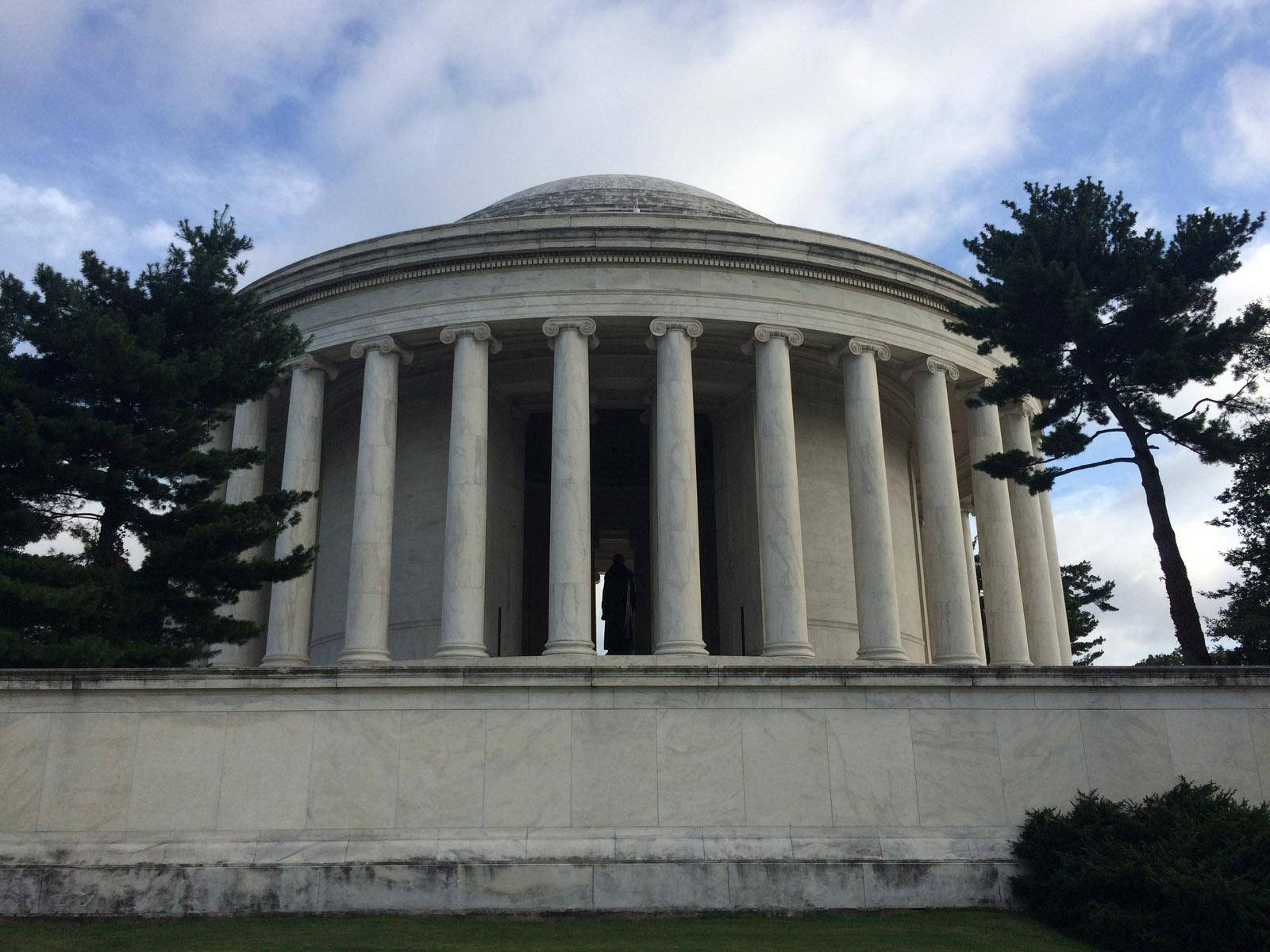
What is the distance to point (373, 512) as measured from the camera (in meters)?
37.6

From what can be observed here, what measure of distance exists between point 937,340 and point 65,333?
3024 centimetres

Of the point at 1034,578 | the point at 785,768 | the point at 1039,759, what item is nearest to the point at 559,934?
the point at 785,768

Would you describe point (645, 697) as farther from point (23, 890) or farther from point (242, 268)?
point (242, 268)

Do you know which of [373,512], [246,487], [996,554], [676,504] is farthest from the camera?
[996,554]

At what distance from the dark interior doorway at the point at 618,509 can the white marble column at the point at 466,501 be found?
13.6m

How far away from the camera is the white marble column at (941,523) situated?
3866 cm

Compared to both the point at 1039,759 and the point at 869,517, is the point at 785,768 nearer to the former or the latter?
the point at 1039,759

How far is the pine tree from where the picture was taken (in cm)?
2827

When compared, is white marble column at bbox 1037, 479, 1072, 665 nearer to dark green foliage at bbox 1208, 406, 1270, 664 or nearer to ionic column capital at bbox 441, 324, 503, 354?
dark green foliage at bbox 1208, 406, 1270, 664

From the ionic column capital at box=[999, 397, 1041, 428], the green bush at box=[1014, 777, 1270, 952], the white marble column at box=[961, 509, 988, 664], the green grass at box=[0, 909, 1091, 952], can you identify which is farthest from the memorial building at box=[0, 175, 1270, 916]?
the green bush at box=[1014, 777, 1270, 952]

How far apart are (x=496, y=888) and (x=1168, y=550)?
18855 millimetres

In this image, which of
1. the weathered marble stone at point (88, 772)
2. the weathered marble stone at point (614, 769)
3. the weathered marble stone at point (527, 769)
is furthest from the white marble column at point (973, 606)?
the weathered marble stone at point (88, 772)

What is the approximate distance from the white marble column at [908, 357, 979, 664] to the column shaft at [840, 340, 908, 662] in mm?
1986

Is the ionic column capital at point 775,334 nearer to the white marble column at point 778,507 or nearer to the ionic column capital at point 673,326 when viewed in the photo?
the white marble column at point 778,507
